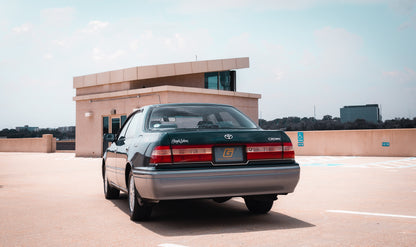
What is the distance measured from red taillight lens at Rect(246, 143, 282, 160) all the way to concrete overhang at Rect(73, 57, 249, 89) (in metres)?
22.2

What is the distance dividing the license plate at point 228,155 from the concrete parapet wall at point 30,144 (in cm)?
3725

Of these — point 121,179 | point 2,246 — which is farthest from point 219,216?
point 2,246

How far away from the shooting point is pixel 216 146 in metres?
5.09

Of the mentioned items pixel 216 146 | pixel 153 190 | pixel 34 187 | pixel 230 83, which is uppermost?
pixel 230 83

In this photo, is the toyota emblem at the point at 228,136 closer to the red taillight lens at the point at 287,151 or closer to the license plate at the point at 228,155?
the license plate at the point at 228,155

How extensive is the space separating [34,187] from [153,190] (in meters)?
6.39

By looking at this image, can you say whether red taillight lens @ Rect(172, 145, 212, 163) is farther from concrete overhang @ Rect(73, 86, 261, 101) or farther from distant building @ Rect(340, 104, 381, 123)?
distant building @ Rect(340, 104, 381, 123)

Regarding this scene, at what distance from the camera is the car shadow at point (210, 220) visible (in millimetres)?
5027

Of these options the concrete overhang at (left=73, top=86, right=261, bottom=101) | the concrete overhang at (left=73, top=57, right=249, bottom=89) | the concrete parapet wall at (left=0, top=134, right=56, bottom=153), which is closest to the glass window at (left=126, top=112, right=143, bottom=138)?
the concrete overhang at (left=73, top=86, right=261, bottom=101)

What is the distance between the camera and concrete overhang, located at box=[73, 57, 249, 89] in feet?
88.6

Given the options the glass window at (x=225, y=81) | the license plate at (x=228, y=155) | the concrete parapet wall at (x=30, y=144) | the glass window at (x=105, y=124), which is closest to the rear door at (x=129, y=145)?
the license plate at (x=228, y=155)

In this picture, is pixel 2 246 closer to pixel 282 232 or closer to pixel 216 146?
pixel 216 146

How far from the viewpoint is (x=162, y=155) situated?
16.1 feet

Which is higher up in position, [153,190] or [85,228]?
[153,190]
